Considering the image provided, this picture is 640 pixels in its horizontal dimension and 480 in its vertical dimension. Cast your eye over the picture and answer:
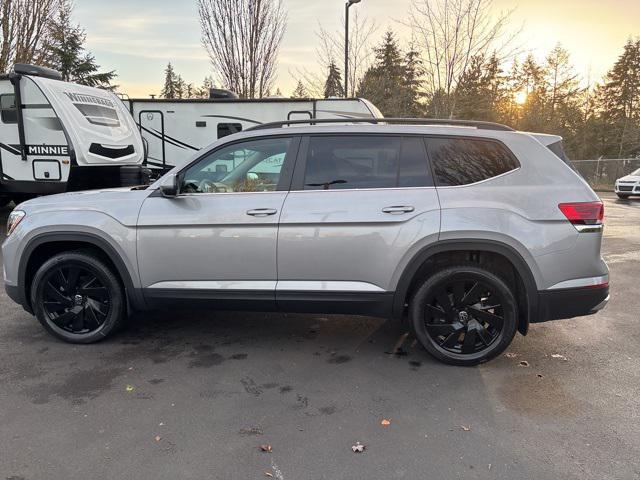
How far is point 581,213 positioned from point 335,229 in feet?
5.88

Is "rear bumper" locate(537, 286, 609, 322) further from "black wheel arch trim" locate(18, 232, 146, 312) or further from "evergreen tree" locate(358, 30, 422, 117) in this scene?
"evergreen tree" locate(358, 30, 422, 117)

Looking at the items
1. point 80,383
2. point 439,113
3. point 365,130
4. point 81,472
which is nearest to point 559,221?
point 365,130

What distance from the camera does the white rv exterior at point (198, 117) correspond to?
1087 cm

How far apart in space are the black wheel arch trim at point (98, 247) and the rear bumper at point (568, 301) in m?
3.17

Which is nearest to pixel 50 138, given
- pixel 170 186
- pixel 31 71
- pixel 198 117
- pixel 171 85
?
pixel 31 71

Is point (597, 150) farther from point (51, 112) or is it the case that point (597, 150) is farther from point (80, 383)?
point (80, 383)

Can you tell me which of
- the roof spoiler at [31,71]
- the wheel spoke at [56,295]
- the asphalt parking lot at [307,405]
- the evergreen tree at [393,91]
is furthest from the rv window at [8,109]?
the evergreen tree at [393,91]

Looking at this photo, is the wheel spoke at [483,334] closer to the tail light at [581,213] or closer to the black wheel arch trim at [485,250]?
the black wheel arch trim at [485,250]

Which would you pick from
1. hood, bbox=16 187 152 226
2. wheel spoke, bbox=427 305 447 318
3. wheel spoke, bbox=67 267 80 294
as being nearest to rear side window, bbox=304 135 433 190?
wheel spoke, bbox=427 305 447 318

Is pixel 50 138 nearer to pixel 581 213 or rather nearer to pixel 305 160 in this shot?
pixel 305 160

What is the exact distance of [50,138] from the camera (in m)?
8.83

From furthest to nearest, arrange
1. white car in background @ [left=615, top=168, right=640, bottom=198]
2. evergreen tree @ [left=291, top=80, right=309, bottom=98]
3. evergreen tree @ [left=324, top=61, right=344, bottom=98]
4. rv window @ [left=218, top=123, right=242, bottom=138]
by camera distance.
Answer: white car in background @ [left=615, top=168, right=640, bottom=198] < evergreen tree @ [left=291, top=80, right=309, bottom=98] < evergreen tree @ [left=324, top=61, right=344, bottom=98] < rv window @ [left=218, top=123, right=242, bottom=138]

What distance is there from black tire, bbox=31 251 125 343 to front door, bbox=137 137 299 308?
0.46 metres

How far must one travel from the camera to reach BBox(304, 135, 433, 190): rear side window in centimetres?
378
